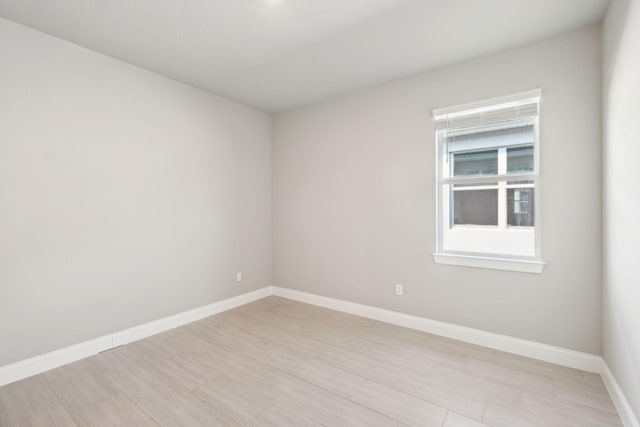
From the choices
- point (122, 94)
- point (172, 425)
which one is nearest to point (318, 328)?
point (172, 425)

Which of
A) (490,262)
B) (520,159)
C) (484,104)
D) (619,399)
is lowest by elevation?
(619,399)

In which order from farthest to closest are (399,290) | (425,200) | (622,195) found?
(399,290) < (425,200) < (622,195)

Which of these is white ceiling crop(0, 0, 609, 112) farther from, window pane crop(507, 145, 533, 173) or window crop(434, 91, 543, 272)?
window pane crop(507, 145, 533, 173)

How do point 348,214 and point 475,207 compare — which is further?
point 348,214

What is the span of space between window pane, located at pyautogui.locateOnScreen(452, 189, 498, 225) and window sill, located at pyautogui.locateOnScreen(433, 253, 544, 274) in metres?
0.35

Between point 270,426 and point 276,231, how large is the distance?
289 cm

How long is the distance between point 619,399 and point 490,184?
69.5 inches

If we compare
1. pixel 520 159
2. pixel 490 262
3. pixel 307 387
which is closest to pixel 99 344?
pixel 307 387

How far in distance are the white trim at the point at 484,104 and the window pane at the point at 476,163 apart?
41 cm

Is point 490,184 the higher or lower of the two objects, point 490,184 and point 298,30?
the lower

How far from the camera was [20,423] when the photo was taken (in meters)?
1.82

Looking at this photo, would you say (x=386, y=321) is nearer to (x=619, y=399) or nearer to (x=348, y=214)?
(x=348, y=214)

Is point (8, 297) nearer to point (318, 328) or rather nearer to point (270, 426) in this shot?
point (270, 426)

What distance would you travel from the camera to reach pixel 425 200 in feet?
10.3
